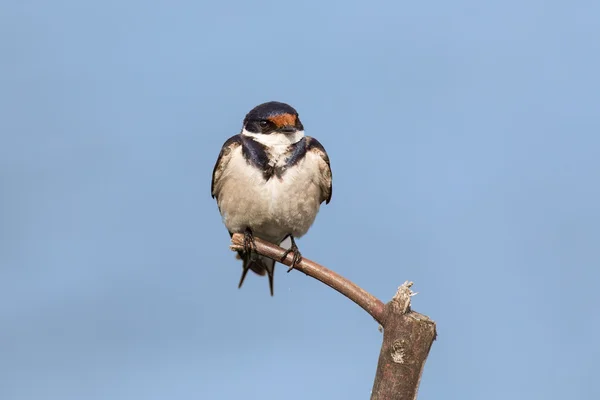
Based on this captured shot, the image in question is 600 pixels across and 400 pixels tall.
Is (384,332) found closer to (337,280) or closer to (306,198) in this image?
(337,280)

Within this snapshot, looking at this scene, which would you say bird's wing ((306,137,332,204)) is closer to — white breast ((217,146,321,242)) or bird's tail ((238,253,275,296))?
white breast ((217,146,321,242))

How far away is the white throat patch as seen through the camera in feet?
11.9

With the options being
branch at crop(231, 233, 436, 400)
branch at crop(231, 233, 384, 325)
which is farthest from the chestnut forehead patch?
branch at crop(231, 233, 436, 400)

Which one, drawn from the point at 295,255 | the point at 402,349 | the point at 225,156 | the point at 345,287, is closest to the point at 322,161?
the point at 225,156

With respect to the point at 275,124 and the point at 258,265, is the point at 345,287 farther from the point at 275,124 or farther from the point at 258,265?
the point at 258,265

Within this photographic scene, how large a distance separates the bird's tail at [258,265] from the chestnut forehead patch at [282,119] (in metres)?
0.69

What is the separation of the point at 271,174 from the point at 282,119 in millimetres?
212

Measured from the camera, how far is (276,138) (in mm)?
3631

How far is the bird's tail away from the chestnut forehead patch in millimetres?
689

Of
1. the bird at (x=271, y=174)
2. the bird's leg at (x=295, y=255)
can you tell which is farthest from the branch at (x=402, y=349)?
the bird at (x=271, y=174)

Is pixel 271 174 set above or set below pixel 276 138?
below

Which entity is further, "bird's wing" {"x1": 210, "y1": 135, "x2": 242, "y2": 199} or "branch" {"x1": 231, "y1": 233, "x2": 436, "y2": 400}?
"bird's wing" {"x1": 210, "y1": 135, "x2": 242, "y2": 199}

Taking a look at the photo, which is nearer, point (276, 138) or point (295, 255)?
point (295, 255)

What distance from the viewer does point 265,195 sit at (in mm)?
3643
